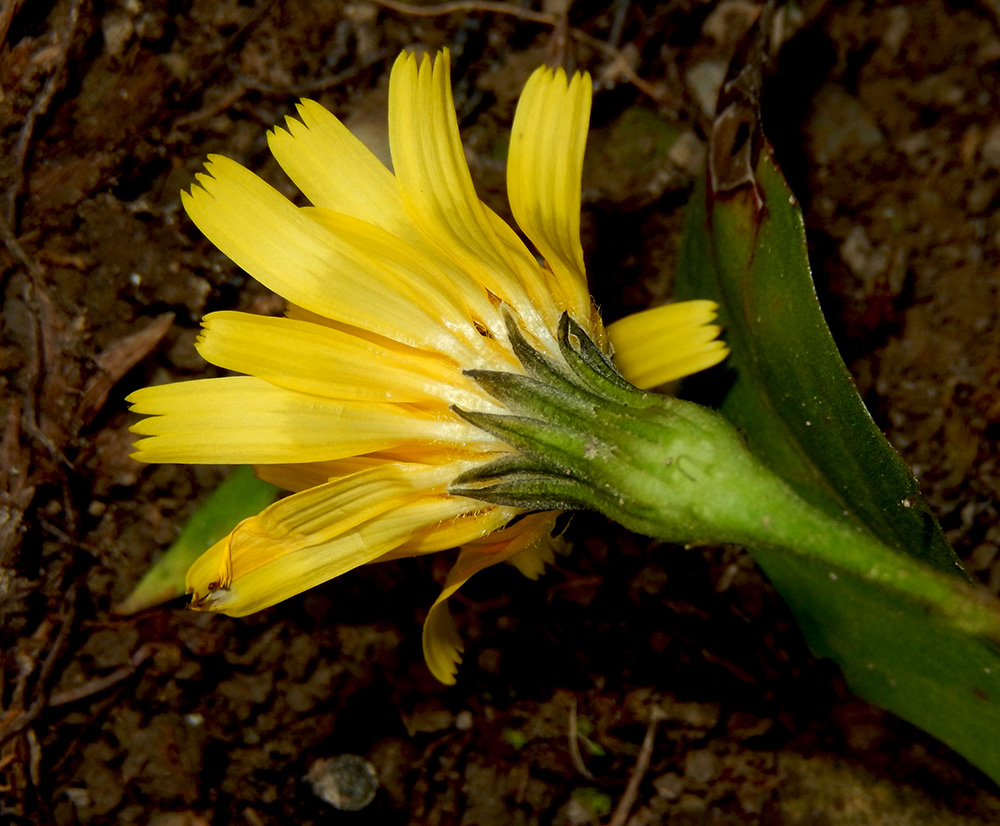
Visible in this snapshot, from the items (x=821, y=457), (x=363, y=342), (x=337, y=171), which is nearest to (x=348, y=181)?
(x=337, y=171)

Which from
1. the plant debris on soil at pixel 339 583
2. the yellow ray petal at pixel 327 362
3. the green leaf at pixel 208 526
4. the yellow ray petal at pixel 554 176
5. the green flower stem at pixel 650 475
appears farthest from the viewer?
the plant debris on soil at pixel 339 583

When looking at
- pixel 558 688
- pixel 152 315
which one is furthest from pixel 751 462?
pixel 152 315

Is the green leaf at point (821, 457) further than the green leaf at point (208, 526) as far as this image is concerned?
No

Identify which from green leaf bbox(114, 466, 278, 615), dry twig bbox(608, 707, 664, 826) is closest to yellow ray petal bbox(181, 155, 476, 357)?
green leaf bbox(114, 466, 278, 615)

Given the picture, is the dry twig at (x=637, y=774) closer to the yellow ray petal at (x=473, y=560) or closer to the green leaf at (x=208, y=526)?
the yellow ray petal at (x=473, y=560)

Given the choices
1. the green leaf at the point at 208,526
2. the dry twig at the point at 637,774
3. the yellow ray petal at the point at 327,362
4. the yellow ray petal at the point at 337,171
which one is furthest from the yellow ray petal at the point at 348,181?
the dry twig at the point at 637,774

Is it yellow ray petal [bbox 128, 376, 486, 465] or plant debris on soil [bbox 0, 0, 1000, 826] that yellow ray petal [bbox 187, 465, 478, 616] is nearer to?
yellow ray petal [bbox 128, 376, 486, 465]
